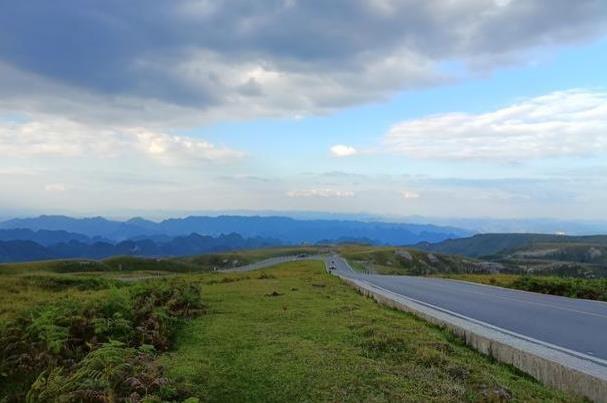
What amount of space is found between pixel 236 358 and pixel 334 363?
2.05m

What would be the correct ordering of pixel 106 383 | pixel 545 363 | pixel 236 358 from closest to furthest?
pixel 106 383
pixel 545 363
pixel 236 358

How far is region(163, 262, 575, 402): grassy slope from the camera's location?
7.82 m

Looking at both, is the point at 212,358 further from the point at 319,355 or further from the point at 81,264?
the point at 81,264

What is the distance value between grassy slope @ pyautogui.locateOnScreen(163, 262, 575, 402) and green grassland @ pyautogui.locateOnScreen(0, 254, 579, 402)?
0.03 meters

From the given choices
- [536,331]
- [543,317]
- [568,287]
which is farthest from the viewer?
[568,287]

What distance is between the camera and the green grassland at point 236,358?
7703mm

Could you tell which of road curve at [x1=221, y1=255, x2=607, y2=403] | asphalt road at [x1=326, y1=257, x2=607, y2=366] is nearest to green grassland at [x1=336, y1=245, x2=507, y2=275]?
asphalt road at [x1=326, y1=257, x2=607, y2=366]

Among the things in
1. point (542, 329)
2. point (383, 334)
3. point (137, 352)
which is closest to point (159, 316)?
point (137, 352)

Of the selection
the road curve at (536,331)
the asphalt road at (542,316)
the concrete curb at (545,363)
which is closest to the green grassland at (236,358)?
the concrete curb at (545,363)

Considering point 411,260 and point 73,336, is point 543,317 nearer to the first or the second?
point 73,336

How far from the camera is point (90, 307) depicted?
13.2 metres

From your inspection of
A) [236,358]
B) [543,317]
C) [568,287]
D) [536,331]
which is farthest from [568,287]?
[236,358]

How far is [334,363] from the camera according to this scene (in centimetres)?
934

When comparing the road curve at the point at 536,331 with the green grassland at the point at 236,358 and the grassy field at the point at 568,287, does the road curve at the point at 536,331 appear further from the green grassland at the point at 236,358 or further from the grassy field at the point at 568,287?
the grassy field at the point at 568,287
